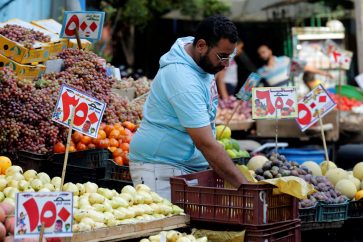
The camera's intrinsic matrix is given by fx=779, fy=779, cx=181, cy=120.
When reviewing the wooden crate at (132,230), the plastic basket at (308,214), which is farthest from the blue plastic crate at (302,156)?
the wooden crate at (132,230)

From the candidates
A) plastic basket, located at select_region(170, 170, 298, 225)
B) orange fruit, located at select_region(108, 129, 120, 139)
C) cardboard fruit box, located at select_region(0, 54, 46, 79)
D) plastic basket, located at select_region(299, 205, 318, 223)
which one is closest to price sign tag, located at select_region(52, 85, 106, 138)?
plastic basket, located at select_region(170, 170, 298, 225)

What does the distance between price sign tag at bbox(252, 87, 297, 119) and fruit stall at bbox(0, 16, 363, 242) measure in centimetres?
38

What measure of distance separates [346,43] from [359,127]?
6131 millimetres

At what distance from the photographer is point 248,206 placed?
4723 millimetres

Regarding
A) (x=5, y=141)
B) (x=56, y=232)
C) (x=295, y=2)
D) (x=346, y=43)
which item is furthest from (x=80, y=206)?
(x=346, y=43)

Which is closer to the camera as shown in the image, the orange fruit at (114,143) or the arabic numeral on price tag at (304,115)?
the orange fruit at (114,143)

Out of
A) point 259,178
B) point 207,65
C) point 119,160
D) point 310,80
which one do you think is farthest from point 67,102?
point 310,80

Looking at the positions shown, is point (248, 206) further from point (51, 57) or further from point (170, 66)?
point (51, 57)

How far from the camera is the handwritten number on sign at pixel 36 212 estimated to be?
3.85m

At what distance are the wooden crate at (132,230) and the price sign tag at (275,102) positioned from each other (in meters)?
1.85

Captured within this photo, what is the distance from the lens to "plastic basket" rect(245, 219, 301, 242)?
471 cm

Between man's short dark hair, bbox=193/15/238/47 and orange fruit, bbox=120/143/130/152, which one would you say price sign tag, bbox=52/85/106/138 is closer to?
man's short dark hair, bbox=193/15/238/47

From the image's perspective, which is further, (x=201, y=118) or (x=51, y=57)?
(x=51, y=57)

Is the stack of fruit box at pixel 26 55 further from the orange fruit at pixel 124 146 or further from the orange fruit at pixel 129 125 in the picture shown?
the orange fruit at pixel 124 146
